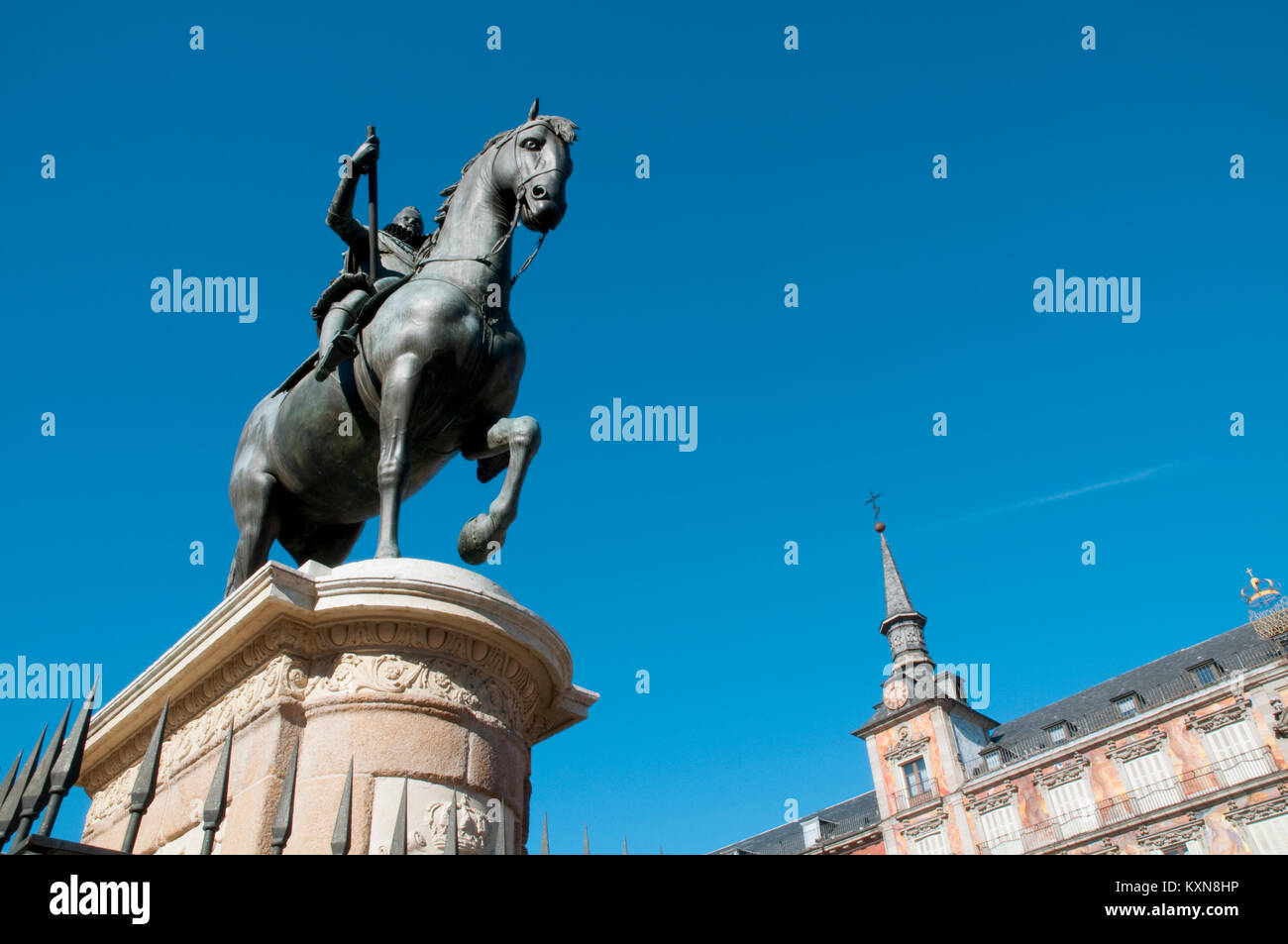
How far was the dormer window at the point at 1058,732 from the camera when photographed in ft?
146

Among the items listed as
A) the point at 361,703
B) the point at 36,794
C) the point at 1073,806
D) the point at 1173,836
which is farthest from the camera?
the point at 1073,806

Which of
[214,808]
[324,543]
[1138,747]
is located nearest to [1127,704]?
[1138,747]

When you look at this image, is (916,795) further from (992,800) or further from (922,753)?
(992,800)

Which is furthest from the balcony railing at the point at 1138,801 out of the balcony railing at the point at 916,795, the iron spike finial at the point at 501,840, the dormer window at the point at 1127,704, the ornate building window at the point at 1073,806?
the iron spike finial at the point at 501,840

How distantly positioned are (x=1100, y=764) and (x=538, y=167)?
136 ft

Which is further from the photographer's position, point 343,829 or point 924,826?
point 924,826

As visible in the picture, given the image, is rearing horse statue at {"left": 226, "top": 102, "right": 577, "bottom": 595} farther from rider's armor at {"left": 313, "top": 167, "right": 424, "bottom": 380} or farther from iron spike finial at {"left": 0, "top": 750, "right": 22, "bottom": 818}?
iron spike finial at {"left": 0, "top": 750, "right": 22, "bottom": 818}

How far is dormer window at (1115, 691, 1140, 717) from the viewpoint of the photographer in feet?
141

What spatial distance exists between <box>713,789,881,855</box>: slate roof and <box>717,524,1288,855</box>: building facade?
25cm

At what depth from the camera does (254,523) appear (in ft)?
21.4

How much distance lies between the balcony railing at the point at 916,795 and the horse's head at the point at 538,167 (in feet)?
145

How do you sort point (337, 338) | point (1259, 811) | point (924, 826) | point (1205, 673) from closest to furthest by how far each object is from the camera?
point (337, 338) → point (1259, 811) → point (1205, 673) → point (924, 826)

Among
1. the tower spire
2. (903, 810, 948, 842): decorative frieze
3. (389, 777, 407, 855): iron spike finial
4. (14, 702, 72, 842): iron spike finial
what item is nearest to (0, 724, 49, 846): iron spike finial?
(14, 702, 72, 842): iron spike finial
